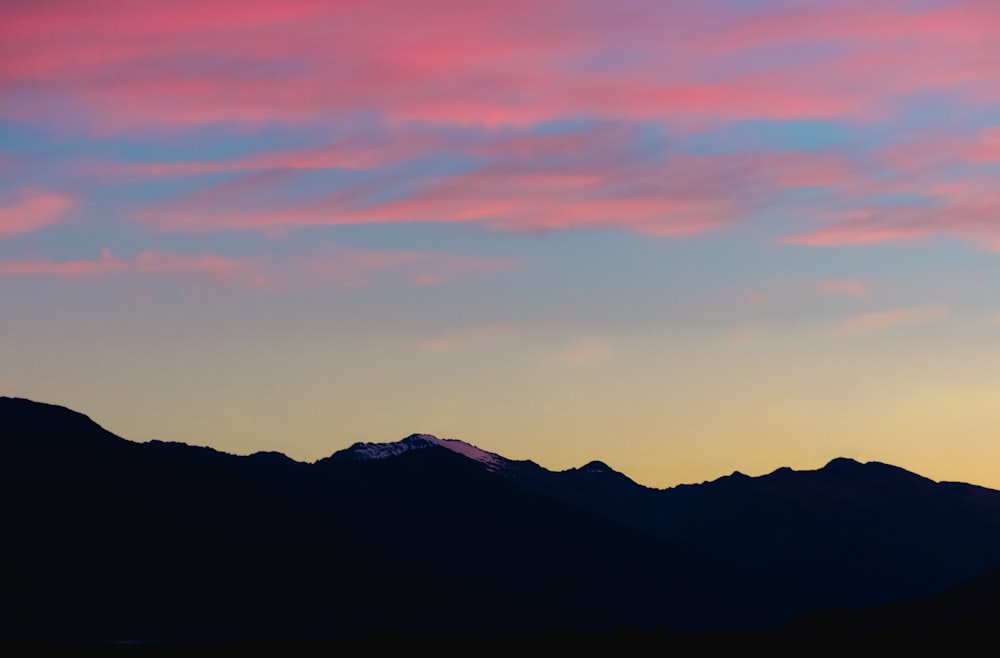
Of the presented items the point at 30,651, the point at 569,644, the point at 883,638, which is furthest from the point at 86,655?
the point at 883,638

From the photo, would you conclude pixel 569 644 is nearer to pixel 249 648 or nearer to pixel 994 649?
pixel 249 648

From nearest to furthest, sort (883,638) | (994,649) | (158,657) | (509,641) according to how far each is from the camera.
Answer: (994,649), (883,638), (158,657), (509,641)

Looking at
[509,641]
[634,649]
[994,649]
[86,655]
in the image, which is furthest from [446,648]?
[994,649]

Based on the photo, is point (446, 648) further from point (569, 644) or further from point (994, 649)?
point (994, 649)

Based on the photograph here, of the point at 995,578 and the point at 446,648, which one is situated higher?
the point at 995,578

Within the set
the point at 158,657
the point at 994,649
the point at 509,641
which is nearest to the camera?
the point at 994,649

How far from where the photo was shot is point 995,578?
132625 mm

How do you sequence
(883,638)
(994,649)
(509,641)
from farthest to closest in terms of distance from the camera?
1. (509,641)
2. (883,638)
3. (994,649)

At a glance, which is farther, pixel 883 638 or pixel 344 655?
pixel 344 655

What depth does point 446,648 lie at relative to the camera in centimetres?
12600

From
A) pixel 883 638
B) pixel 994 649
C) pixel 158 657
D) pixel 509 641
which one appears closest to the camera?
pixel 994 649

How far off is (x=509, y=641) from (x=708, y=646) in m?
16.3

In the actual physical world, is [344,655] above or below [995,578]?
below

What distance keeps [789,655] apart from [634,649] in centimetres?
1566
